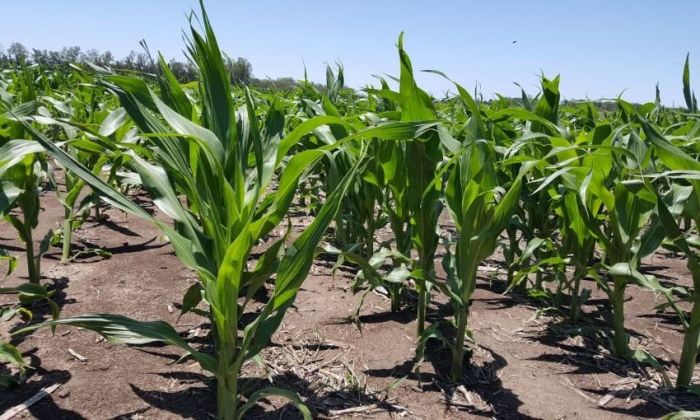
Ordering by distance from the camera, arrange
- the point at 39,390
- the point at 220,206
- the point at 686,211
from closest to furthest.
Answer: the point at 220,206, the point at 39,390, the point at 686,211

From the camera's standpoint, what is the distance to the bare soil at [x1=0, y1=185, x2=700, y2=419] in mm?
1604

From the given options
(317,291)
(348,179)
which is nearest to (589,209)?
(348,179)

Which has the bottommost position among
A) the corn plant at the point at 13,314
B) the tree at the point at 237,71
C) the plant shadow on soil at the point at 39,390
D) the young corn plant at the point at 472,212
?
the plant shadow on soil at the point at 39,390

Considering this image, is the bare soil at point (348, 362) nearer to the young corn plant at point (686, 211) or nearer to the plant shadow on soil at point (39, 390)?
the plant shadow on soil at point (39, 390)

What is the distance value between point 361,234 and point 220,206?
140 centimetres

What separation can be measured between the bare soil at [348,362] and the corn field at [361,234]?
0.01 m

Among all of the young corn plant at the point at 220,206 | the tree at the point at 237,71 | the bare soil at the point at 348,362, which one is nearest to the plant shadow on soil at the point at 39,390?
the bare soil at the point at 348,362

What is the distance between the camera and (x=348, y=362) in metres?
1.91

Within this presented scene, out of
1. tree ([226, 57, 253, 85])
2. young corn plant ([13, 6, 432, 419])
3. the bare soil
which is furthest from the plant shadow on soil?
tree ([226, 57, 253, 85])

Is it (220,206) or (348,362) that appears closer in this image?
(220,206)

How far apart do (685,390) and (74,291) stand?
2.58m

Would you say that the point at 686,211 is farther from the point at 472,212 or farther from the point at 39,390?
the point at 39,390

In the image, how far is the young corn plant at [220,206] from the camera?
1.24 m

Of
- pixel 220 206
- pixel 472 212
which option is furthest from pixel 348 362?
pixel 220 206
